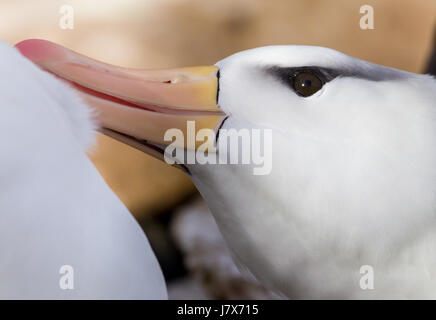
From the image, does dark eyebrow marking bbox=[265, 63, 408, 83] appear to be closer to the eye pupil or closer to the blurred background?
the eye pupil

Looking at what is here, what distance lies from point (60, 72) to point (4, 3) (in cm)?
42

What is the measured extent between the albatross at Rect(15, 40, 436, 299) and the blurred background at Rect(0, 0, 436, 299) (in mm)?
325

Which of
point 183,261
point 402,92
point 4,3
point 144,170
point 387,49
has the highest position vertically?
point 4,3

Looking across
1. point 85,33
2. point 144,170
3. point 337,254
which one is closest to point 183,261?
point 144,170

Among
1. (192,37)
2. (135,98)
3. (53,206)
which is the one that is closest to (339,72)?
(135,98)

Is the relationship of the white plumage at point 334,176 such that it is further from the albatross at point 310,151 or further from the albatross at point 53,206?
the albatross at point 53,206

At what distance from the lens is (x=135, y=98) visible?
85cm

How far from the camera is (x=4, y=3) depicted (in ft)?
3.81

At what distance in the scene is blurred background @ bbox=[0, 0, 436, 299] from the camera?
4.00ft

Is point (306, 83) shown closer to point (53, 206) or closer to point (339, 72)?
point (339, 72)

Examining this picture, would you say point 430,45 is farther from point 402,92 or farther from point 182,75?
point 182,75

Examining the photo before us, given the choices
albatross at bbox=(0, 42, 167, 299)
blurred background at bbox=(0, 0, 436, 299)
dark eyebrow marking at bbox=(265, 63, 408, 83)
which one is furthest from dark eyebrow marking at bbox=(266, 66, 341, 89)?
blurred background at bbox=(0, 0, 436, 299)

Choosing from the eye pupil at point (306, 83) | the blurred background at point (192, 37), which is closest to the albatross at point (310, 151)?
the eye pupil at point (306, 83)

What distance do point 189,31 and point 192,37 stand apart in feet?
0.10
